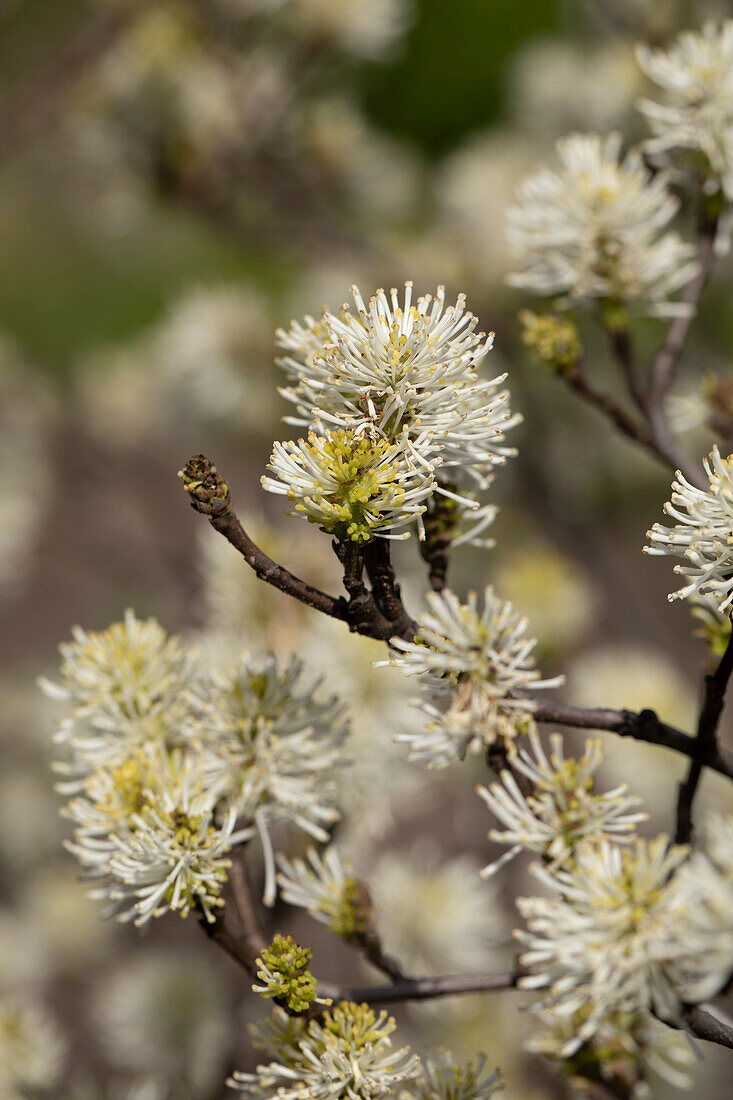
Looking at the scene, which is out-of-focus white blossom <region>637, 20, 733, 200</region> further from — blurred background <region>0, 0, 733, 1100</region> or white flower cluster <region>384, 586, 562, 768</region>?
white flower cluster <region>384, 586, 562, 768</region>

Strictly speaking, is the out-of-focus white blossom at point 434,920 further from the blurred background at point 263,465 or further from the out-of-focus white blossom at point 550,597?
the out-of-focus white blossom at point 550,597

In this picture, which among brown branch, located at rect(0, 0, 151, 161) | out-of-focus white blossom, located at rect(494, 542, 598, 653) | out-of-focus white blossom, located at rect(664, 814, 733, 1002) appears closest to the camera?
out-of-focus white blossom, located at rect(664, 814, 733, 1002)

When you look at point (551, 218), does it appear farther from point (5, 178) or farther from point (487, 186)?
point (5, 178)

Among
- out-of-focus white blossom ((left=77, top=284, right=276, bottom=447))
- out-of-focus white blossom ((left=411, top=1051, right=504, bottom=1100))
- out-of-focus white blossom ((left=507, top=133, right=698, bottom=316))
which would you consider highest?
out-of-focus white blossom ((left=77, top=284, right=276, bottom=447))

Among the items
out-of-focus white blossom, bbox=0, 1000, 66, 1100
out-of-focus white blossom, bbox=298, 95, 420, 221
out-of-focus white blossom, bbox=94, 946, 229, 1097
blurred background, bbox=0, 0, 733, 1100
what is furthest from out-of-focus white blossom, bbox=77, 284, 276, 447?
out-of-focus white blossom, bbox=0, 1000, 66, 1100

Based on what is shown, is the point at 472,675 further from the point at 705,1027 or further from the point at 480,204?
the point at 480,204

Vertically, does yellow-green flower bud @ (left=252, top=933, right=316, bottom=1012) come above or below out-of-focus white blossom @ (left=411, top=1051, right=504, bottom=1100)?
above

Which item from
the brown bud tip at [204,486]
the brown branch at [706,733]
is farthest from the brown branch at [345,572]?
the brown branch at [706,733]
